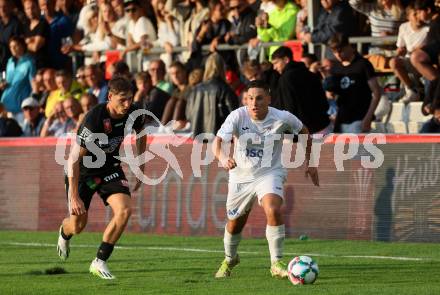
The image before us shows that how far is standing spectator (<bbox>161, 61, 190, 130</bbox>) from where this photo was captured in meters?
18.4

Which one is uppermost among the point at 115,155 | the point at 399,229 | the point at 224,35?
the point at 224,35

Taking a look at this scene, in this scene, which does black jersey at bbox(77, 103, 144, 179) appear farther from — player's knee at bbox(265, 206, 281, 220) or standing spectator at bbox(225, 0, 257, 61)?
standing spectator at bbox(225, 0, 257, 61)

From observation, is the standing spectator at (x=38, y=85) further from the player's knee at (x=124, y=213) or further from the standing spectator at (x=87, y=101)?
the player's knee at (x=124, y=213)

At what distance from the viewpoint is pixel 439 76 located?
15.8 m

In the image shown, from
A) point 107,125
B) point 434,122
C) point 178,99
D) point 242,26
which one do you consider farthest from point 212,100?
point 107,125

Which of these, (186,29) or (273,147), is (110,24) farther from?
(273,147)

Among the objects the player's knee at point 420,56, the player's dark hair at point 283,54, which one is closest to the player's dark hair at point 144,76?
the player's dark hair at point 283,54

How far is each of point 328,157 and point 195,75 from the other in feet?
10.6

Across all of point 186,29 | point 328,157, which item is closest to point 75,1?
point 186,29

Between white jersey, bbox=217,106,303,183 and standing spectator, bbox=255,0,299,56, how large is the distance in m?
7.05

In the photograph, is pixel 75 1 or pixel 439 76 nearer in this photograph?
pixel 439 76

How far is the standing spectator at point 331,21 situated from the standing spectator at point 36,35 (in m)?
5.93

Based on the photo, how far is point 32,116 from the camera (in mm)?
21109

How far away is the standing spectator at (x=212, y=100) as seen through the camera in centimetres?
1710
